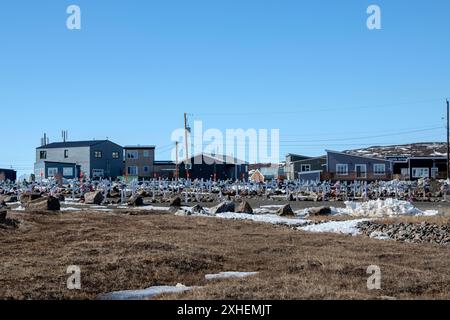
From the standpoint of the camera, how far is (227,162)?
8994 centimetres

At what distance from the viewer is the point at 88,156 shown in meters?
86.1

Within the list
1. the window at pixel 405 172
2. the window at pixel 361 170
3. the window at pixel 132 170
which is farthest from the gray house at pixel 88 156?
the window at pixel 405 172

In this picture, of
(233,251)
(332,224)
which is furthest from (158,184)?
(233,251)

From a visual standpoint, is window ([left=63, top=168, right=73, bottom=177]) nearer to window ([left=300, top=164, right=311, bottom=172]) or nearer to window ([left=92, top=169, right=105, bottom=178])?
window ([left=92, top=169, right=105, bottom=178])

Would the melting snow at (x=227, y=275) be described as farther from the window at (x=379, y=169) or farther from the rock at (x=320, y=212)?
the window at (x=379, y=169)

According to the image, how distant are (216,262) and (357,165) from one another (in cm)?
6964

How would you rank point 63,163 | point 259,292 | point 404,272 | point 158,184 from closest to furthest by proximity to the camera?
point 259,292, point 404,272, point 158,184, point 63,163

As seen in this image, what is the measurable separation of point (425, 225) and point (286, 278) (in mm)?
11580

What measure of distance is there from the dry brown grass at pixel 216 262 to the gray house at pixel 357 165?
6172 centimetres

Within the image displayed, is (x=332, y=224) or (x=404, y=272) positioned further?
(x=332, y=224)

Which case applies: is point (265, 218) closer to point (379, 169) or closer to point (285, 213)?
point (285, 213)

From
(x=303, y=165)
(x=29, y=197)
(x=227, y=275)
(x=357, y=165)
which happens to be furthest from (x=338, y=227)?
(x=303, y=165)

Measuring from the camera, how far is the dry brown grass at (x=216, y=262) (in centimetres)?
895
